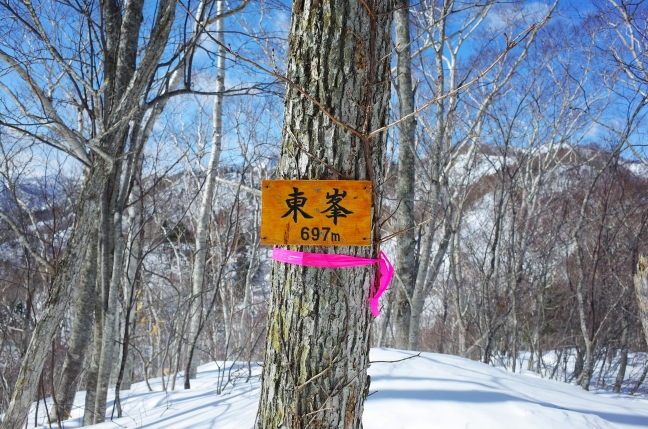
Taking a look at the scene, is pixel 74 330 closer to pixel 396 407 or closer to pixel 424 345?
pixel 396 407

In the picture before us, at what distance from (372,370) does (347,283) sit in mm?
1758

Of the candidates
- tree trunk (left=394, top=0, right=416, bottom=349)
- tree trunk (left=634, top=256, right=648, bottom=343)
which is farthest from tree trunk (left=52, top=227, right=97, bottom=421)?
tree trunk (left=634, top=256, right=648, bottom=343)

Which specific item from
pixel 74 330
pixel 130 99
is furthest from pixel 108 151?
pixel 74 330

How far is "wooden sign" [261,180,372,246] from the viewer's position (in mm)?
1335

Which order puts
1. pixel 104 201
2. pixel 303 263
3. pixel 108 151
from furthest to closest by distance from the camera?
pixel 104 201, pixel 108 151, pixel 303 263

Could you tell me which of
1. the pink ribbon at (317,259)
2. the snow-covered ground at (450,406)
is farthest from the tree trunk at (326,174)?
the snow-covered ground at (450,406)

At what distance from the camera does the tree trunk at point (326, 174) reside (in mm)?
1378

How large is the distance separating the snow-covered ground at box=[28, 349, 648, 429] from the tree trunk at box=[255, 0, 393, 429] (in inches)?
40.0

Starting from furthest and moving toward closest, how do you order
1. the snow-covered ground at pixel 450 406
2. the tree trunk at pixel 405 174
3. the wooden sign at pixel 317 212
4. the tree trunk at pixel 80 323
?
the tree trunk at pixel 405 174, the tree trunk at pixel 80 323, the snow-covered ground at pixel 450 406, the wooden sign at pixel 317 212

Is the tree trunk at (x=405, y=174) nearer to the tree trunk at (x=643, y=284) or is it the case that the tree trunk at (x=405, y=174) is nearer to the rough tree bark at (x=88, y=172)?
the tree trunk at (x=643, y=284)

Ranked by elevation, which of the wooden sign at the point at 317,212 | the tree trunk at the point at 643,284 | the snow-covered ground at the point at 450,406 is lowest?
the snow-covered ground at the point at 450,406

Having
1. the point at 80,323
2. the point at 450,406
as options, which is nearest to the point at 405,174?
the point at 450,406

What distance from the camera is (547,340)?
42.4ft

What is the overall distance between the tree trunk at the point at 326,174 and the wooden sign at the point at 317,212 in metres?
0.07
